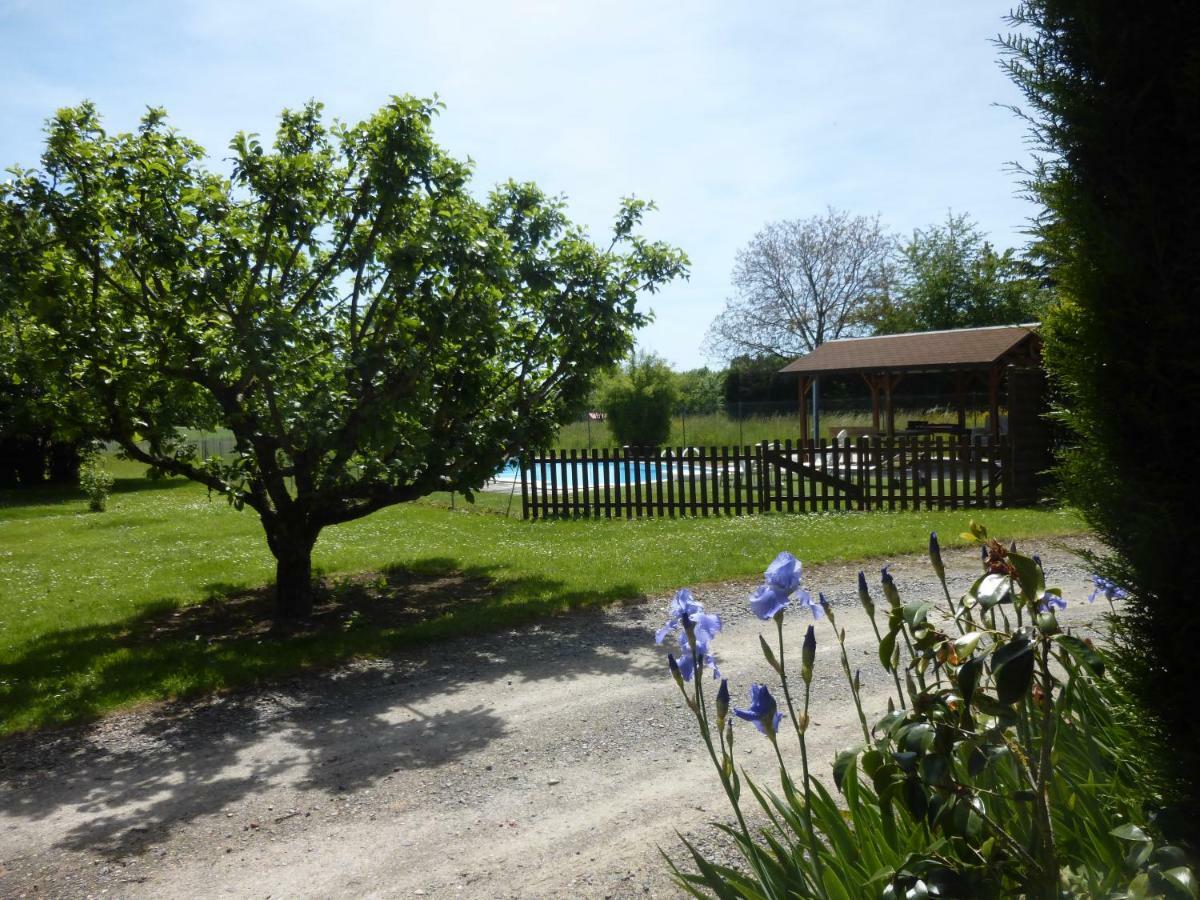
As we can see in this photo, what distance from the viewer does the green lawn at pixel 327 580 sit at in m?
7.14

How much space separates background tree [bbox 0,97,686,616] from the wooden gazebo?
45.9 feet

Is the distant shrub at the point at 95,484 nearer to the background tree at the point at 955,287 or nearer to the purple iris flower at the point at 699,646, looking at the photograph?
the purple iris flower at the point at 699,646

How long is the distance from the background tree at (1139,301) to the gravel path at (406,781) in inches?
84.9

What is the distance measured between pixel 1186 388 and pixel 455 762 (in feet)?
13.6

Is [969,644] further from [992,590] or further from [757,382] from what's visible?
[757,382]

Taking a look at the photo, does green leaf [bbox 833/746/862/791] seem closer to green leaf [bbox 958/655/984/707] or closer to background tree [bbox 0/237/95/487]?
green leaf [bbox 958/655/984/707]

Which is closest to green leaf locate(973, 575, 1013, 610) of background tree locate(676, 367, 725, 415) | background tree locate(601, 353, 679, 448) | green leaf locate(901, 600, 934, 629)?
green leaf locate(901, 600, 934, 629)

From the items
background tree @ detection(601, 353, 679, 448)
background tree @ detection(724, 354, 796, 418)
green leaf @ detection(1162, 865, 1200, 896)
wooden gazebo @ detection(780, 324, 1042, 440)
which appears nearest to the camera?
green leaf @ detection(1162, 865, 1200, 896)

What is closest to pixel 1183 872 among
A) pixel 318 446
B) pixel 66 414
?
pixel 318 446

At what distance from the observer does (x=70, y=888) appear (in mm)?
3805

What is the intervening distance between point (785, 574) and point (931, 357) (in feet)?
74.2

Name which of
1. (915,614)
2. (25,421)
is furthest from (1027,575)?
(25,421)

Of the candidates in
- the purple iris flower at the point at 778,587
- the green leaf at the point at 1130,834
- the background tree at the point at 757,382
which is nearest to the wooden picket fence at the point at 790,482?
the purple iris flower at the point at 778,587

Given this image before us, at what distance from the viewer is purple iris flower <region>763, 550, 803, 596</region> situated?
2389 millimetres
